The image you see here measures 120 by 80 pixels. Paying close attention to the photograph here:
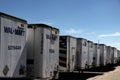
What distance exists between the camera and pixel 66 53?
2331 cm

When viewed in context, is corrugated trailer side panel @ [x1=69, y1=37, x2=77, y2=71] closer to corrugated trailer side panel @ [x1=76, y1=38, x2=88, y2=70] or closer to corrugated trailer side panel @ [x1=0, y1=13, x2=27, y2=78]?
corrugated trailer side panel @ [x1=76, y1=38, x2=88, y2=70]

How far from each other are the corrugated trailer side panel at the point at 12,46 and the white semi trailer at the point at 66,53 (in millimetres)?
10327

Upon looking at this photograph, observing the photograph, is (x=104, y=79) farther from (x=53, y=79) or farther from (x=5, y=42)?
(x=5, y=42)

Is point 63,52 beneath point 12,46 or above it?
beneath

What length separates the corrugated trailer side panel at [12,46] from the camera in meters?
10.7

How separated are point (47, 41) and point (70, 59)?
31.3ft

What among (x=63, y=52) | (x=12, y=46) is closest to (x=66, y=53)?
(x=63, y=52)

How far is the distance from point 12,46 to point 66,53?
12065 millimetres

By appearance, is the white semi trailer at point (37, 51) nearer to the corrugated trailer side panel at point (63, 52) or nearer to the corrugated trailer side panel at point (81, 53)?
the corrugated trailer side panel at point (63, 52)

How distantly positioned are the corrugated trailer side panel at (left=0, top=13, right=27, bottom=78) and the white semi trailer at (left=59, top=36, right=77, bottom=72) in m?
10.3

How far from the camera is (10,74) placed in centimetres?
1126

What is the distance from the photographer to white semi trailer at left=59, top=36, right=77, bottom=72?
23.1 meters

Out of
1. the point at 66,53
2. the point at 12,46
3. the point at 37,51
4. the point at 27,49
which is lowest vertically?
the point at 66,53

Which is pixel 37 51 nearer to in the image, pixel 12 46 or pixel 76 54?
pixel 12 46
